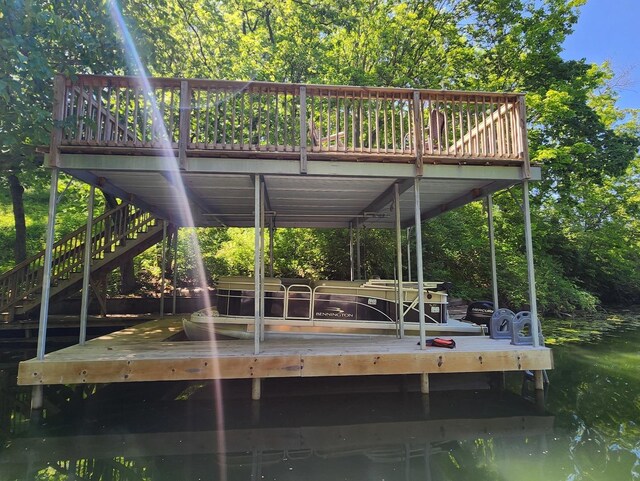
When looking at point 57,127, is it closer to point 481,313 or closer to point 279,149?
point 279,149

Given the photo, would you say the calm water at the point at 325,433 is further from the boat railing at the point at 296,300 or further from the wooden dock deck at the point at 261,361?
the boat railing at the point at 296,300

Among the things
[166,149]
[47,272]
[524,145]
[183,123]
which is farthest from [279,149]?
[524,145]

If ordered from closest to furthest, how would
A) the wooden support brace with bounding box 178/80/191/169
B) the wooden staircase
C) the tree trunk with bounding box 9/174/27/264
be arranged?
the wooden support brace with bounding box 178/80/191/169 → the wooden staircase → the tree trunk with bounding box 9/174/27/264

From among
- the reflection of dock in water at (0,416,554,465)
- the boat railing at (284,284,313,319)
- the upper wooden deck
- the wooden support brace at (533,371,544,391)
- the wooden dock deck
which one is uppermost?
the upper wooden deck

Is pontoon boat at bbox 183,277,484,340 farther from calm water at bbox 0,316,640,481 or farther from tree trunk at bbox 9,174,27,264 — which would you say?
tree trunk at bbox 9,174,27,264

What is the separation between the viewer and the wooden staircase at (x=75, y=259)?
862 cm

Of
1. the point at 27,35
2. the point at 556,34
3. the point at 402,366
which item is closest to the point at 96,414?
the point at 402,366

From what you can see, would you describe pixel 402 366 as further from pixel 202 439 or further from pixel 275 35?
pixel 275 35

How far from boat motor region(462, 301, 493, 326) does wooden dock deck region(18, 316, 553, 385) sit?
5.14 feet

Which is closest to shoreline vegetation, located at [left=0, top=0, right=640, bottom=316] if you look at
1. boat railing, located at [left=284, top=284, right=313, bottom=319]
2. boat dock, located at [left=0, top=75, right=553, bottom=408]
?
boat dock, located at [left=0, top=75, right=553, bottom=408]

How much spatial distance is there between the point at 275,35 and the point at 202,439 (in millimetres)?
13211

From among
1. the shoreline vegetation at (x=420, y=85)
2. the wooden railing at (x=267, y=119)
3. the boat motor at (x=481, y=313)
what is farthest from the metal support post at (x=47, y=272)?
the boat motor at (x=481, y=313)

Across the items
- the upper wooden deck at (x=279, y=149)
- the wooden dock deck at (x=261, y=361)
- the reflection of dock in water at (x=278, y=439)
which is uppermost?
the upper wooden deck at (x=279, y=149)

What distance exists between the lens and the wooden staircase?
8.62m
